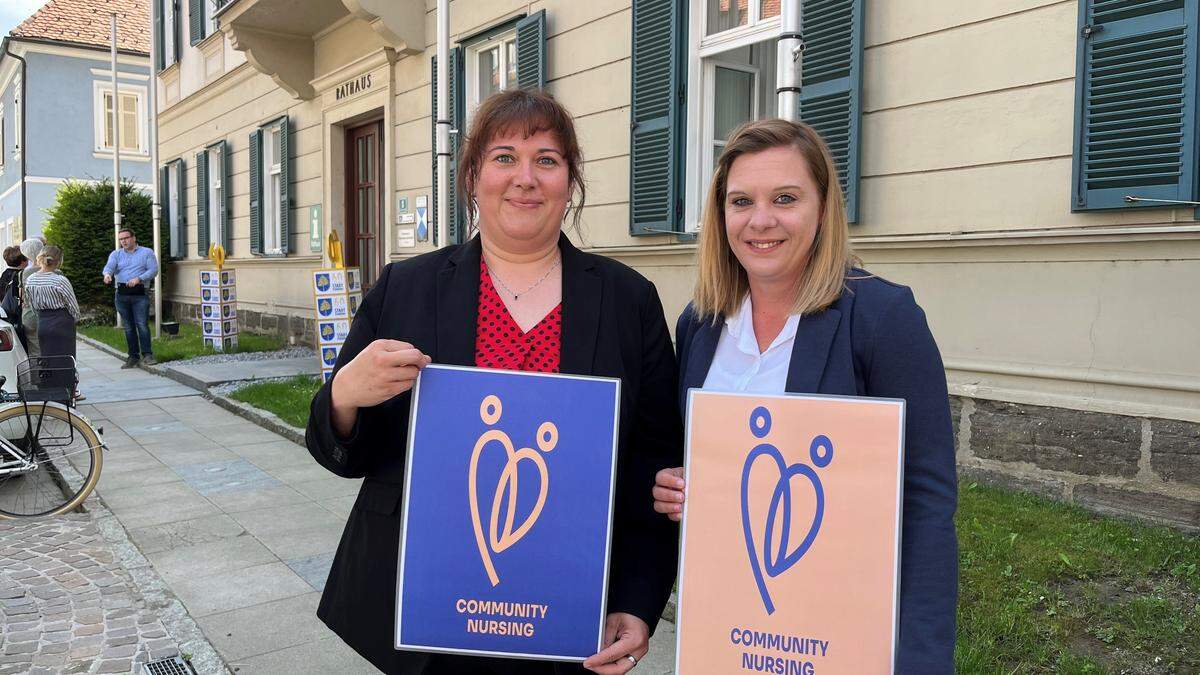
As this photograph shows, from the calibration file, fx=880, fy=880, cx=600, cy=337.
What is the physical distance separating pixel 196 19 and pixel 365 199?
7.38 metres

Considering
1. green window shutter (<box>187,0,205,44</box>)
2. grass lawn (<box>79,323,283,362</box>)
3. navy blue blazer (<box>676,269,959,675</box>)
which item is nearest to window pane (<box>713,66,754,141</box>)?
navy blue blazer (<box>676,269,959,675</box>)

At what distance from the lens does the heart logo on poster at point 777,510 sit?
63.0 inches

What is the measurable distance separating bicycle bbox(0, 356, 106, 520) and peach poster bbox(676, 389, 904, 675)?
5795 millimetres

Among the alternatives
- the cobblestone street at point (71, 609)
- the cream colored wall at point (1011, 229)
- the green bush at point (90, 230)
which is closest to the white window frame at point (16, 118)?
the green bush at point (90, 230)

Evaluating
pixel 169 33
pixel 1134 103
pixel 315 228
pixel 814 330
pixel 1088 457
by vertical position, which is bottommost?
pixel 1088 457

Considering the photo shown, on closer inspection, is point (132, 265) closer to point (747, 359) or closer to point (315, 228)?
point (315, 228)

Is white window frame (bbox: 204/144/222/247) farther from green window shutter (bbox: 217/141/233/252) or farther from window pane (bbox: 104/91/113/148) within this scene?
window pane (bbox: 104/91/113/148)

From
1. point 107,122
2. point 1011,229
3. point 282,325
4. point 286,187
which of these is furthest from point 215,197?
point 107,122

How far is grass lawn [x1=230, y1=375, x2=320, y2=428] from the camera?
8.72m

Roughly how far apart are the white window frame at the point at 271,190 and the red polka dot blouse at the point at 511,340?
14.0 metres

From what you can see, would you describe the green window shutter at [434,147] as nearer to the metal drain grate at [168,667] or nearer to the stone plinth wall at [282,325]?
the stone plinth wall at [282,325]

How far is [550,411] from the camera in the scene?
172 cm

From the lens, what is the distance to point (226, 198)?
16562mm

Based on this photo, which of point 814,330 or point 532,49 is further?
point 532,49
